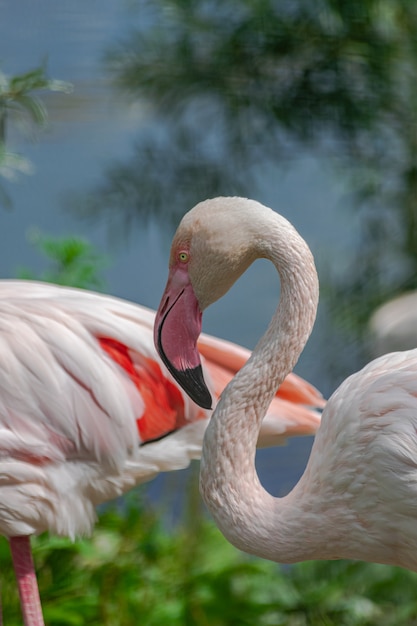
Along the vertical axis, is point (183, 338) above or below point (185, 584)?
above

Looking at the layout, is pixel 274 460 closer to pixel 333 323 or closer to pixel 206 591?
pixel 333 323

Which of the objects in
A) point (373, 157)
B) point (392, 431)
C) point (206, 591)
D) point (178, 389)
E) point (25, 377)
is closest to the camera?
point (392, 431)

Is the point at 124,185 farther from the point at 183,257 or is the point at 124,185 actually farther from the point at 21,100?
the point at 183,257

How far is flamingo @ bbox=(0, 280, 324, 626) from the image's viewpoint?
5.86 ft

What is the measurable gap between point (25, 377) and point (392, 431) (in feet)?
2.44

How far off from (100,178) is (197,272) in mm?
1538

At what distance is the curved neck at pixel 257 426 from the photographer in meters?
1.47

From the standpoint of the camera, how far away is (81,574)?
2.38 m

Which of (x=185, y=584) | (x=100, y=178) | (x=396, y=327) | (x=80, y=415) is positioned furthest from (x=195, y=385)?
(x=100, y=178)

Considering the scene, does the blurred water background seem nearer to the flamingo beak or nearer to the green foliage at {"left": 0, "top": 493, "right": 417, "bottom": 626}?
the green foliage at {"left": 0, "top": 493, "right": 417, "bottom": 626}

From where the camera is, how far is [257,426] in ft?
4.99

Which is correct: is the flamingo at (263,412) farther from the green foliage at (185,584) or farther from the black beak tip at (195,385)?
the green foliage at (185,584)

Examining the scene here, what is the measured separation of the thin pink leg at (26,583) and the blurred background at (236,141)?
998 millimetres

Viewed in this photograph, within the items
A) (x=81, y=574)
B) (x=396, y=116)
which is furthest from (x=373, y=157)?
(x=81, y=574)
